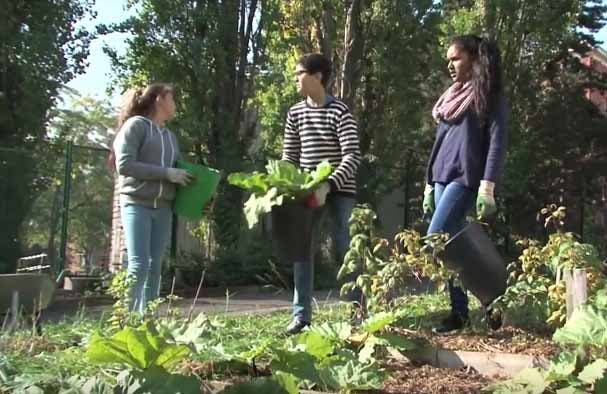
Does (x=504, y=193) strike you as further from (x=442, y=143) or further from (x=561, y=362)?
(x=561, y=362)

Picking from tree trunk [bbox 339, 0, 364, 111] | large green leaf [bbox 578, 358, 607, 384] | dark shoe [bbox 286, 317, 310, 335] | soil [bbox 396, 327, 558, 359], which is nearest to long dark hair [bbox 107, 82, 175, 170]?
dark shoe [bbox 286, 317, 310, 335]

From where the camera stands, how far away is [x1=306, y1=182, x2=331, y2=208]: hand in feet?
14.4

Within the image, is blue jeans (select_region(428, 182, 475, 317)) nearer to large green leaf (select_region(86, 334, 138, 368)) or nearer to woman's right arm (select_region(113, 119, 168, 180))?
woman's right arm (select_region(113, 119, 168, 180))

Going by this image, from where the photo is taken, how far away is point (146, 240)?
5215 millimetres

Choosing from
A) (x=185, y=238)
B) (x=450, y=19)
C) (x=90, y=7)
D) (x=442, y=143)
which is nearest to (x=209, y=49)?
(x=90, y=7)

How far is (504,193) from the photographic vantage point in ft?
59.6

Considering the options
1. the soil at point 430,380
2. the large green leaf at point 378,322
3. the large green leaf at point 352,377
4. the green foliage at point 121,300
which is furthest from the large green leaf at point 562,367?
the green foliage at point 121,300

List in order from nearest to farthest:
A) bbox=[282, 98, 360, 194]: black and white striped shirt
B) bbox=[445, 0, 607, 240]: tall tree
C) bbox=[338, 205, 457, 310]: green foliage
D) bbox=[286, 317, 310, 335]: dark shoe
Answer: bbox=[338, 205, 457, 310]: green foliage → bbox=[286, 317, 310, 335]: dark shoe → bbox=[282, 98, 360, 194]: black and white striped shirt → bbox=[445, 0, 607, 240]: tall tree

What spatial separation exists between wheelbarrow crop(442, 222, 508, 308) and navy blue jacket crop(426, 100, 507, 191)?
281 millimetres

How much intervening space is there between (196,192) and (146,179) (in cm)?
36

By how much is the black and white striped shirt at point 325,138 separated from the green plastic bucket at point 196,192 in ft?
1.91

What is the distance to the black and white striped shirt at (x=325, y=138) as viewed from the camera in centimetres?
478

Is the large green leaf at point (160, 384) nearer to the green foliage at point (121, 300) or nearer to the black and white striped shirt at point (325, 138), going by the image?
the green foliage at point (121, 300)

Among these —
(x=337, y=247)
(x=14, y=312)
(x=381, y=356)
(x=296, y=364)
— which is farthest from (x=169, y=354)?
(x=337, y=247)
